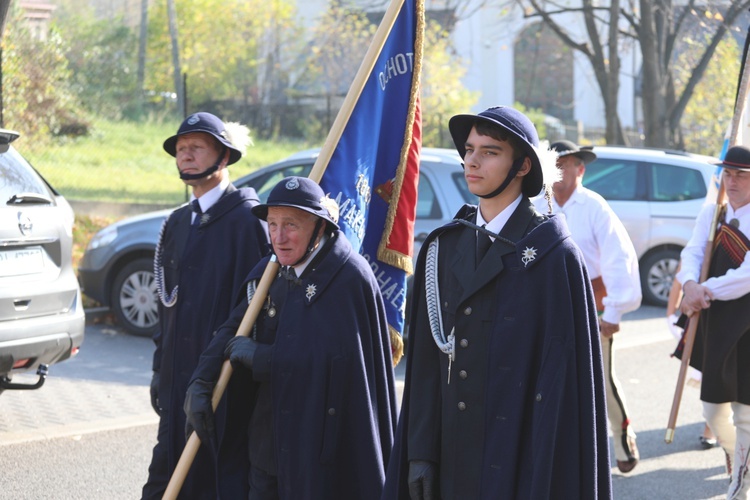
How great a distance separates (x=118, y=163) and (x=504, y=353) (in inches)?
753

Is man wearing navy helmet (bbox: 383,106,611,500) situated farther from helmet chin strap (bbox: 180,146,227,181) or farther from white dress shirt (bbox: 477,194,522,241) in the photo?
helmet chin strap (bbox: 180,146,227,181)

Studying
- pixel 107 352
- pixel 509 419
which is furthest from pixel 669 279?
pixel 509 419

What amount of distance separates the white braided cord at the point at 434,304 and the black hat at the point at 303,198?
2.41ft

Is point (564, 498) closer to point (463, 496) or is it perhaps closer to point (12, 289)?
point (463, 496)

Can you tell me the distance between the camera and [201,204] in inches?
225

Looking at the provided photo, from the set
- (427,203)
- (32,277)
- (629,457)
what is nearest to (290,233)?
(32,277)

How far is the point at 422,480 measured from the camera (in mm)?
3902

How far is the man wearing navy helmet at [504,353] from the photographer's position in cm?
372

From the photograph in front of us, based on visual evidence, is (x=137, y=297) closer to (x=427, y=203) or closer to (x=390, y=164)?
(x=427, y=203)

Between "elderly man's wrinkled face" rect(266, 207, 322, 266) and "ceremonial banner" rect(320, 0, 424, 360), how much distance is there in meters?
0.91

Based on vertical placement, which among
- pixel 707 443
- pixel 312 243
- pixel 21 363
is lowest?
pixel 707 443

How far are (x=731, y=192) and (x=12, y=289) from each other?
14.7 ft

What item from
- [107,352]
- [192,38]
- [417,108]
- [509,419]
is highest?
[192,38]

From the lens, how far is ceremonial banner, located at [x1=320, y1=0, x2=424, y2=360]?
18.6 ft
